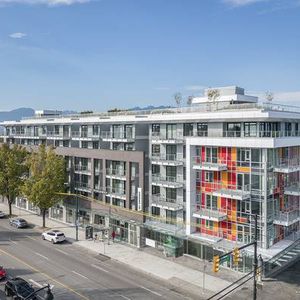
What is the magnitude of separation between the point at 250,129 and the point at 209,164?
6167mm

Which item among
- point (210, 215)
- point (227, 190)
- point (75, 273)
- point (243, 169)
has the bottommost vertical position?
point (75, 273)

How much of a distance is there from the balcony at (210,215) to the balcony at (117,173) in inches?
516

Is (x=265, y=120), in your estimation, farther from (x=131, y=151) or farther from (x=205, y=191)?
(x=131, y=151)

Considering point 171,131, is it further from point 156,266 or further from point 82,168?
point 82,168

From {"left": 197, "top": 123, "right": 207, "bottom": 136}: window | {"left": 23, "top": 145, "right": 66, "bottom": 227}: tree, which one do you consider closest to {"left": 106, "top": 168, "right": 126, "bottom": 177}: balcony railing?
{"left": 23, "top": 145, "right": 66, "bottom": 227}: tree

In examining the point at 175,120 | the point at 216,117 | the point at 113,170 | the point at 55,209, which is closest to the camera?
the point at 216,117

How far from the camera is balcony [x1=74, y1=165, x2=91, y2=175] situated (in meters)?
63.6

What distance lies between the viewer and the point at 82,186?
65375 millimetres

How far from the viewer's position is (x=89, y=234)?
193 feet

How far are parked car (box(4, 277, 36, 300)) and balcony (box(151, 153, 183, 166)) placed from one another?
74.0 ft

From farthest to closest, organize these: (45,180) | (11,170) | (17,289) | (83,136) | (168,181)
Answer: (11,170)
(83,136)
(45,180)
(168,181)
(17,289)

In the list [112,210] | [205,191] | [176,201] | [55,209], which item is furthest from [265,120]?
[55,209]

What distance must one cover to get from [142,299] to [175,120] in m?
22.1

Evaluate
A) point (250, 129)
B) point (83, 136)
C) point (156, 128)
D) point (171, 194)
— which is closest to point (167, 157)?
point (156, 128)
